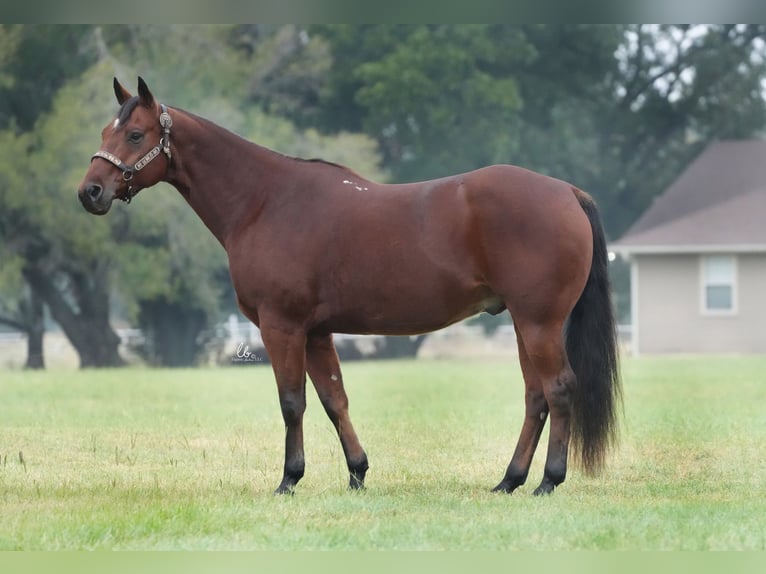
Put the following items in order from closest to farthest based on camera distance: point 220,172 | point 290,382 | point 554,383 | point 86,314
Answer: point 554,383, point 290,382, point 220,172, point 86,314

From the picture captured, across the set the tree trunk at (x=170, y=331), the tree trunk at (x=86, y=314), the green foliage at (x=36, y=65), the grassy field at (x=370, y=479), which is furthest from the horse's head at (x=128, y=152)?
the tree trunk at (x=170, y=331)

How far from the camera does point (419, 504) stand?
21.1 feet

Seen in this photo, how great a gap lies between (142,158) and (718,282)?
833 inches

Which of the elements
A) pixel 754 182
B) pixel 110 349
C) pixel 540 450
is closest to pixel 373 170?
pixel 110 349

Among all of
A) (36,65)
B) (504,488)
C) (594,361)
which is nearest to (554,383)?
(594,361)

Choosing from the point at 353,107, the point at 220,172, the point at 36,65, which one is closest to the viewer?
the point at 220,172

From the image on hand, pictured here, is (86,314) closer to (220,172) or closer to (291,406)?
(220,172)

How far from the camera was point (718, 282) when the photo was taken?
26094 mm

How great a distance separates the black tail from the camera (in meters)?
6.80

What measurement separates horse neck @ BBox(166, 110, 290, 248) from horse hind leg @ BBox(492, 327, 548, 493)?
69.2 inches

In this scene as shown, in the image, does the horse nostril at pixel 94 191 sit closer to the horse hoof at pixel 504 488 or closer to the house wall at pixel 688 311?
the horse hoof at pixel 504 488

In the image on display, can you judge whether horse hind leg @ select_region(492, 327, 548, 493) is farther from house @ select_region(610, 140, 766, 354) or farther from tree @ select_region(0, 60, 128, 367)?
house @ select_region(610, 140, 766, 354)

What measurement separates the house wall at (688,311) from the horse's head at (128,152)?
20.3 metres

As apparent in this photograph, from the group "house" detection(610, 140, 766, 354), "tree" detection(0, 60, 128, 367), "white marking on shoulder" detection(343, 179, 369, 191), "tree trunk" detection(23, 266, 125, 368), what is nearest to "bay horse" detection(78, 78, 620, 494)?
"white marking on shoulder" detection(343, 179, 369, 191)
